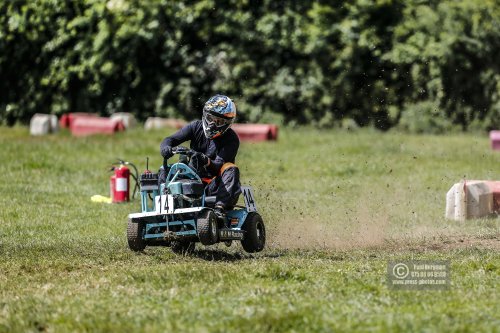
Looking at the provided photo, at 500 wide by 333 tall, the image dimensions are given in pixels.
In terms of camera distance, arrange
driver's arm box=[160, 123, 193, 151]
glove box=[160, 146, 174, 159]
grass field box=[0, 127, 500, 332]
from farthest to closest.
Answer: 1. driver's arm box=[160, 123, 193, 151]
2. glove box=[160, 146, 174, 159]
3. grass field box=[0, 127, 500, 332]

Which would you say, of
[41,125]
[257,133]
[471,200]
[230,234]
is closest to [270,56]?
[257,133]

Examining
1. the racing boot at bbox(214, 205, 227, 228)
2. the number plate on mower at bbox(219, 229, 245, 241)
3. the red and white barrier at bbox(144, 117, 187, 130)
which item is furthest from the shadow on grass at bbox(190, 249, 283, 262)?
the red and white barrier at bbox(144, 117, 187, 130)

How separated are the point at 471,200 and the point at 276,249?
3.58 m

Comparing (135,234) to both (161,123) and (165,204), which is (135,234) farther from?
(161,123)

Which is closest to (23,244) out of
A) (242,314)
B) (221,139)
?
(221,139)

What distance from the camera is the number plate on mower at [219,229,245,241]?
11133 millimetres

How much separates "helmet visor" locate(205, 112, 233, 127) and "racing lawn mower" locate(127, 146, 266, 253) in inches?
19.1

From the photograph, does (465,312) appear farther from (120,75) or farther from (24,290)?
(120,75)

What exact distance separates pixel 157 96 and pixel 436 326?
62.4ft

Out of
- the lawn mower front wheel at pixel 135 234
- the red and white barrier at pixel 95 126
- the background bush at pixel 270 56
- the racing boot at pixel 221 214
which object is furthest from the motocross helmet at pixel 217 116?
the background bush at pixel 270 56

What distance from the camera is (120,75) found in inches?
1030

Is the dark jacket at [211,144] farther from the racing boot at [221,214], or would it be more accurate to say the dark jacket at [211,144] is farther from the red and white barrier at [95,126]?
the red and white barrier at [95,126]

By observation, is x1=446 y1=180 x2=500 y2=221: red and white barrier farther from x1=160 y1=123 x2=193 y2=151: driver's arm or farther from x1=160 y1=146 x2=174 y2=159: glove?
x1=160 y1=146 x2=174 y2=159: glove

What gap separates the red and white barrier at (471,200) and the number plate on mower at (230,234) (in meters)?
4.26
